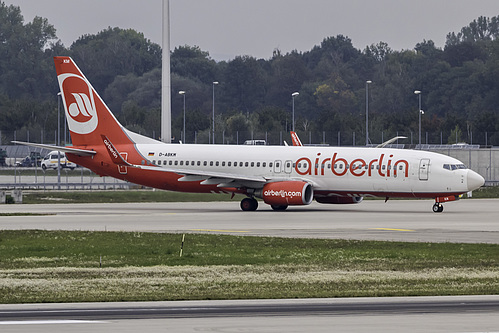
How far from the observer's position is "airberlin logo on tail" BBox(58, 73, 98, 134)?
178 feet

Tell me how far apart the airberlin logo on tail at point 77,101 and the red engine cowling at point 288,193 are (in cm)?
1161

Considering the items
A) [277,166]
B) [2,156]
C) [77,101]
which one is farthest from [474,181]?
[2,156]

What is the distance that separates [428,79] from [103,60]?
62.2 m

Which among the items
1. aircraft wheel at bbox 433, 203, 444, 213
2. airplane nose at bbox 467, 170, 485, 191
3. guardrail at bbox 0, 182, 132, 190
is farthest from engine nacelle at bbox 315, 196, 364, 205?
guardrail at bbox 0, 182, 132, 190

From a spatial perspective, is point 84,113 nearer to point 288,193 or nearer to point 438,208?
point 288,193

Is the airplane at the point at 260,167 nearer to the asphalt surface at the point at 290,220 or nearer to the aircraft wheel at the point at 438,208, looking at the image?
the aircraft wheel at the point at 438,208

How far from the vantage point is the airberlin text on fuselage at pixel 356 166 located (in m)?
48.0

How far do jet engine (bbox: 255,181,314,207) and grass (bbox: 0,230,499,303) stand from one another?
14.7 metres

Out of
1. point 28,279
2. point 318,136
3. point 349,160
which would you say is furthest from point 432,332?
point 318,136

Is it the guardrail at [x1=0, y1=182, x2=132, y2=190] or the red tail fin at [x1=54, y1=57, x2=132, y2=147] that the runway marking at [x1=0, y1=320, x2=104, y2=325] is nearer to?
the red tail fin at [x1=54, y1=57, x2=132, y2=147]

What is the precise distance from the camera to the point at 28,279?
22.4m

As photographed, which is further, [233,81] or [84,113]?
[233,81]

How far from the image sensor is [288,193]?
48281 millimetres

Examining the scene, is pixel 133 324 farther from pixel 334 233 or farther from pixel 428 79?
pixel 428 79
